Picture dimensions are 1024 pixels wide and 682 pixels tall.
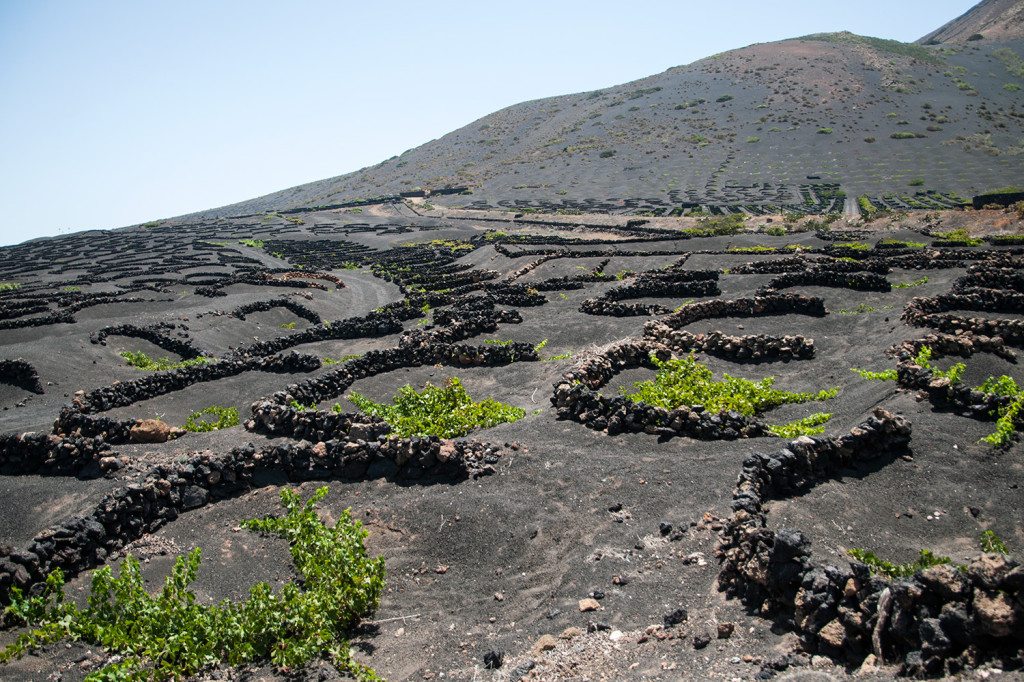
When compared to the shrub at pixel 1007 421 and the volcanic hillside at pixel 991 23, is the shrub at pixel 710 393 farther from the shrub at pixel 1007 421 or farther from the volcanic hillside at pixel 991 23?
the volcanic hillside at pixel 991 23

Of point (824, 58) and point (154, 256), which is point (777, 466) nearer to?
point (154, 256)

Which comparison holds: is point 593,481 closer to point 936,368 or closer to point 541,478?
point 541,478

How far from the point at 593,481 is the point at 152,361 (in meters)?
25.0

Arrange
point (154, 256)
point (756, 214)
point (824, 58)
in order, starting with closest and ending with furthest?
point (756, 214), point (154, 256), point (824, 58)

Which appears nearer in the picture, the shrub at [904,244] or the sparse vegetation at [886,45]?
the shrub at [904,244]

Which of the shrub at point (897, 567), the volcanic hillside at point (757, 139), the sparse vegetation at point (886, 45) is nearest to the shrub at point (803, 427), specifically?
the shrub at point (897, 567)

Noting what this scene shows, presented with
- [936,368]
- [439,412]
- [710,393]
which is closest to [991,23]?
[936,368]

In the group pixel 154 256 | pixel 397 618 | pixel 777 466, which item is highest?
pixel 154 256

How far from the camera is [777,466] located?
11.7m

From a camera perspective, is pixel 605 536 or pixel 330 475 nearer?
pixel 605 536

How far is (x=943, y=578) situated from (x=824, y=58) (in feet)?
603

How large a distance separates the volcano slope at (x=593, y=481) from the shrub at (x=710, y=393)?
0.63 m

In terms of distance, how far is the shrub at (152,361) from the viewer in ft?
94.4

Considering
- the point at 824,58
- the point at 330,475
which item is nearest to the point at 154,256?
the point at 330,475
